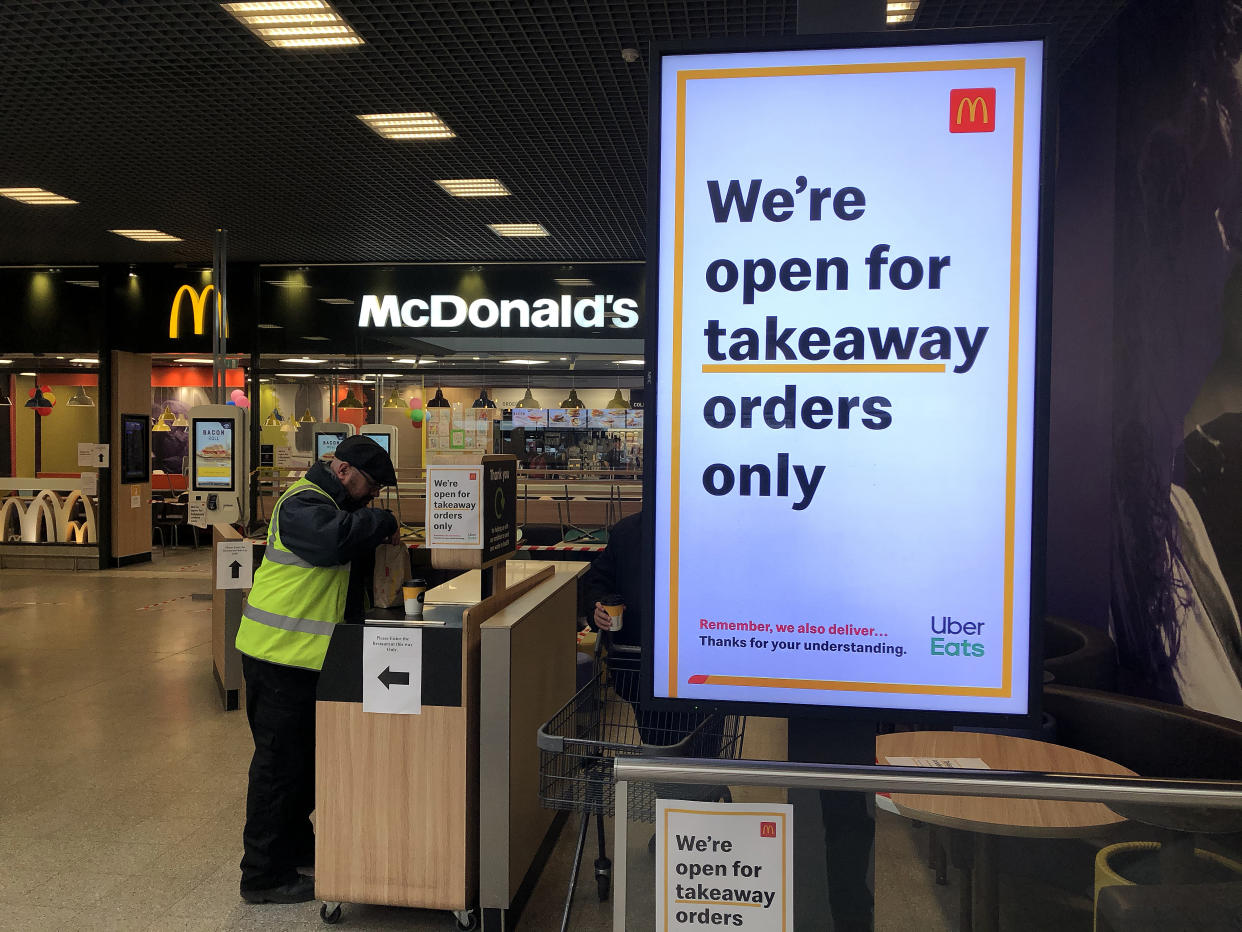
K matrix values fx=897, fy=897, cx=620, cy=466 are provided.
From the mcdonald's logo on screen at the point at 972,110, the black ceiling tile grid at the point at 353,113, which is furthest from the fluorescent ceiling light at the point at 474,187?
the mcdonald's logo on screen at the point at 972,110

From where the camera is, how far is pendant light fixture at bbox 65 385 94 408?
1481 cm

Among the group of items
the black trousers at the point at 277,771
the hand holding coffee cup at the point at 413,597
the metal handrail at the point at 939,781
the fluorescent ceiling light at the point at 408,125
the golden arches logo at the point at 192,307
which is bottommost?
the black trousers at the point at 277,771

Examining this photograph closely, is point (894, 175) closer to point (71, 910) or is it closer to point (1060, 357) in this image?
point (71, 910)

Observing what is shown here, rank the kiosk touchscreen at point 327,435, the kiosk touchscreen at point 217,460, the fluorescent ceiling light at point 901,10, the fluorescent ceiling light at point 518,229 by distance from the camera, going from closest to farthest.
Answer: the fluorescent ceiling light at point 901,10 → the kiosk touchscreen at point 217,460 → the fluorescent ceiling light at point 518,229 → the kiosk touchscreen at point 327,435

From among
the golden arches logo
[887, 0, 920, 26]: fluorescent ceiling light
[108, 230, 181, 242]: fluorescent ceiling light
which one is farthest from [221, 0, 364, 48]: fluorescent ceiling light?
the golden arches logo

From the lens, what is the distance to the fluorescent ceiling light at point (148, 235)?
9.09 m

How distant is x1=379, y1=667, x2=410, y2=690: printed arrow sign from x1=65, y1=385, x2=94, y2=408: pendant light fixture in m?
14.0

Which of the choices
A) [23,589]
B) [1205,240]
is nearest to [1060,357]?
[1205,240]

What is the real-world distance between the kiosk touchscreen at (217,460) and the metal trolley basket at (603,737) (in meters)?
5.54

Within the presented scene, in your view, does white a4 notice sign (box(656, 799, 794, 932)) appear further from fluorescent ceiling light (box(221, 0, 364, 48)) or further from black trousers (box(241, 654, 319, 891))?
fluorescent ceiling light (box(221, 0, 364, 48))

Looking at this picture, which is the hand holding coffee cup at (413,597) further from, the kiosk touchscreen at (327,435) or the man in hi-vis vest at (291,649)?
the kiosk touchscreen at (327,435)

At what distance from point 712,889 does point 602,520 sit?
8624mm

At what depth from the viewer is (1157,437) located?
3850 millimetres

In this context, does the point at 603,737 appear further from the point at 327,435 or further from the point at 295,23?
the point at 327,435
